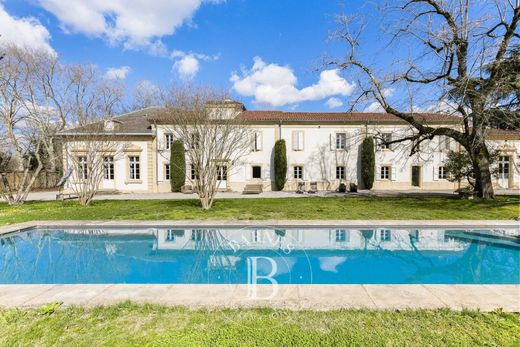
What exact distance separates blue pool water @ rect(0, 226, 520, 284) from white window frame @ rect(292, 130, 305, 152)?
14.7 m

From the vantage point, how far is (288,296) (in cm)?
377

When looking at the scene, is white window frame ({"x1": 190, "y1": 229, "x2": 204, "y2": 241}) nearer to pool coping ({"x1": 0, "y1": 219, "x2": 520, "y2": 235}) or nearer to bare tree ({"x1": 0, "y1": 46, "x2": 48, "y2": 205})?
pool coping ({"x1": 0, "y1": 219, "x2": 520, "y2": 235})

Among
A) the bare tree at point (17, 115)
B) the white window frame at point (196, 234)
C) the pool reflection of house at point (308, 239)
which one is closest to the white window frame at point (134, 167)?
the bare tree at point (17, 115)

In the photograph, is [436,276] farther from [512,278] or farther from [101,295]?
[101,295]

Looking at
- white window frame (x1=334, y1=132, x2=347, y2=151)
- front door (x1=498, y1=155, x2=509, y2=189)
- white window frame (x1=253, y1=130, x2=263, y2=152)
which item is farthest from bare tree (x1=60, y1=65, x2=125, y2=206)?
front door (x1=498, y1=155, x2=509, y2=189)

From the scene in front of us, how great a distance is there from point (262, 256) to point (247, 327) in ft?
11.9

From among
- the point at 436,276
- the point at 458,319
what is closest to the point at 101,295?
the point at 458,319

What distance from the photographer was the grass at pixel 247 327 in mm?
2682

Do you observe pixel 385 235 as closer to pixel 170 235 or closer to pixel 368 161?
pixel 170 235

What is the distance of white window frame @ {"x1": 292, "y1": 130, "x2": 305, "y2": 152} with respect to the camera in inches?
885

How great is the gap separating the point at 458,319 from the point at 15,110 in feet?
72.9

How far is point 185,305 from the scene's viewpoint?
348 centimetres

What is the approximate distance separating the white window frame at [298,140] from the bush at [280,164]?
4.10ft

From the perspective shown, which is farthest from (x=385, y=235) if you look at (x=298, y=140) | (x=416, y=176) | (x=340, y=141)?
(x=416, y=176)
